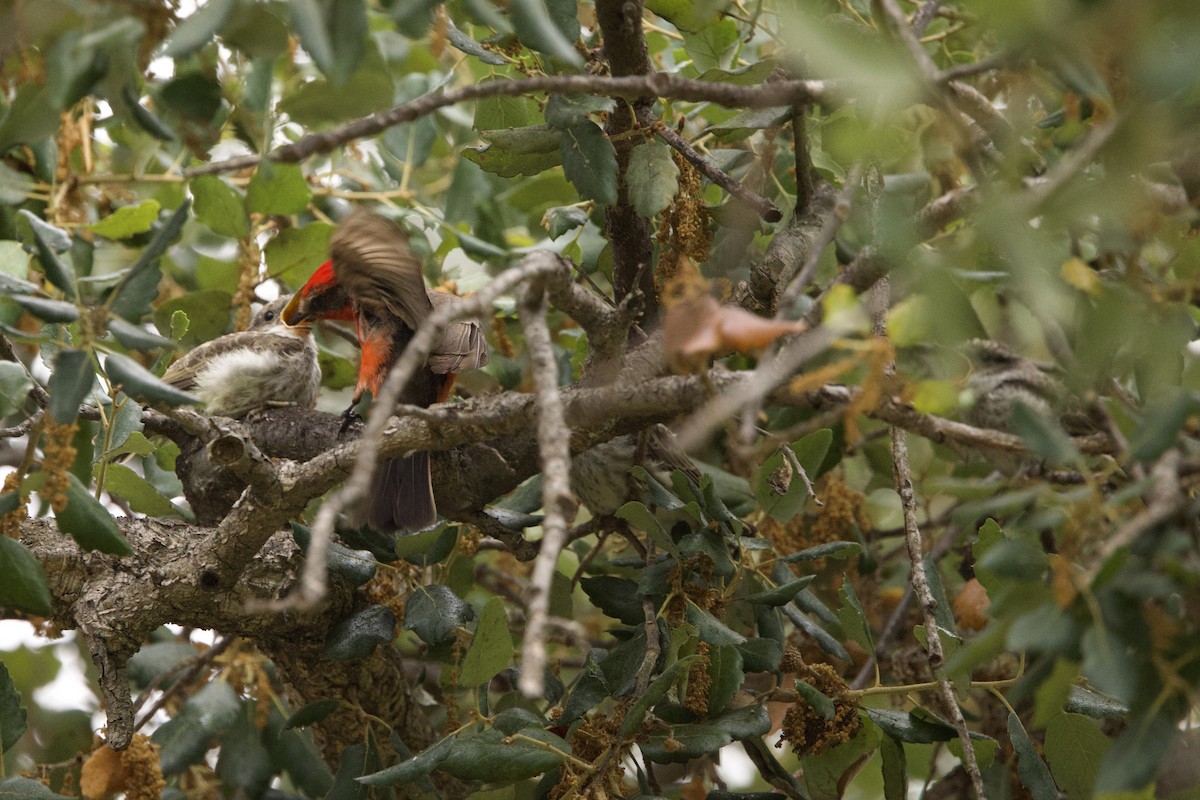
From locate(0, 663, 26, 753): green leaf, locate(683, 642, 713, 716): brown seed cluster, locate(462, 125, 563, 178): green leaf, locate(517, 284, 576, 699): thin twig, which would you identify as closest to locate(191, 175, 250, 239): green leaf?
locate(462, 125, 563, 178): green leaf

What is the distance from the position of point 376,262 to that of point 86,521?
3.01 feet

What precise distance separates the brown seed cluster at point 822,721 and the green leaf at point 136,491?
5.25 feet

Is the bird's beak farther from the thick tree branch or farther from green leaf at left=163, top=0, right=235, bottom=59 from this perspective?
green leaf at left=163, top=0, right=235, bottom=59

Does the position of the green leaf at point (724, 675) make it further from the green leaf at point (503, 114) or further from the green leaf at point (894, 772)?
the green leaf at point (503, 114)

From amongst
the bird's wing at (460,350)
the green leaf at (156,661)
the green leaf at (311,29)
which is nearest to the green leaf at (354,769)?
the green leaf at (156,661)

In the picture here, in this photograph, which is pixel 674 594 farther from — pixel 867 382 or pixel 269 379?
pixel 269 379

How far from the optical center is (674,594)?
2.35 m

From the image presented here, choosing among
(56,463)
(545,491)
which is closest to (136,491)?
(56,463)

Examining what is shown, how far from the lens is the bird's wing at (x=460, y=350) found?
119 inches

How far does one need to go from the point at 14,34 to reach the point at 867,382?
1204 millimetres

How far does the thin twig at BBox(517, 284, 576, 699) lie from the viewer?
1127mm

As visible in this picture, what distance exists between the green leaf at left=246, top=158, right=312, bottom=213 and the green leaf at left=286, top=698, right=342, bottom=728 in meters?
1.28

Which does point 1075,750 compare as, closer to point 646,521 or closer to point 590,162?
point 646,521

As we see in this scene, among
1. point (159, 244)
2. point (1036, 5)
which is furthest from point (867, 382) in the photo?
point (159, 244)
